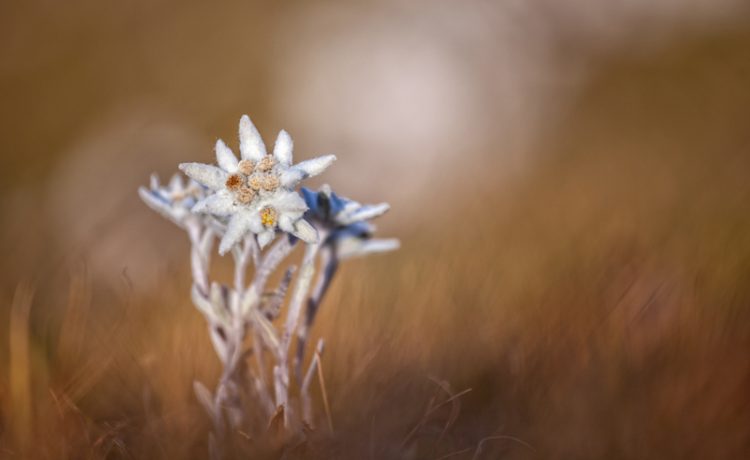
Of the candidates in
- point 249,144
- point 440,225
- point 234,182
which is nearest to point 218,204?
point 234,182

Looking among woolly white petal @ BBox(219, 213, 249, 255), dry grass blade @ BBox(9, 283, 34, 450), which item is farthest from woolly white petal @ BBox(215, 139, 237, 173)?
dry grass blade @ BBox(9, 283, 34, 450)

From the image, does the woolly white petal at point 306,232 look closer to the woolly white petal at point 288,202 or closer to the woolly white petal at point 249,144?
the woolly white petal at point 288,202

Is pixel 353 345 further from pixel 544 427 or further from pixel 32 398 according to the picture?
pixel 32 398

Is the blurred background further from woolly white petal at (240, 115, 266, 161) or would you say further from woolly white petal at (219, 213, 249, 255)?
woolly white petal at (240, 115, 266, 161)

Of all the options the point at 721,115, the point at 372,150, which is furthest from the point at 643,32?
the point at 372,150

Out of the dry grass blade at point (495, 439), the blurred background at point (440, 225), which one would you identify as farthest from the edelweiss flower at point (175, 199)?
the dry grass blade at point (495, 439)
